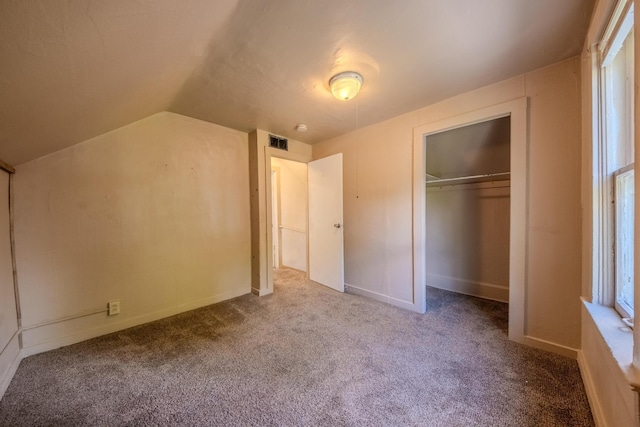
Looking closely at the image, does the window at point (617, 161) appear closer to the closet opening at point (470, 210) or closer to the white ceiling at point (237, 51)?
the white ceiling at point (237, 51)

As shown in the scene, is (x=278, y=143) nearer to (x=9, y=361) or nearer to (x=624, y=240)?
(x=9, y=361)

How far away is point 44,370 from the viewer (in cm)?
166

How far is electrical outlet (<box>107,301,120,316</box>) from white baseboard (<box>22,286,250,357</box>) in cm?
10

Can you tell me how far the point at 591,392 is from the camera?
133 cm

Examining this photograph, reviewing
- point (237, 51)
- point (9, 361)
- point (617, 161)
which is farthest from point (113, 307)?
point (617, 161)

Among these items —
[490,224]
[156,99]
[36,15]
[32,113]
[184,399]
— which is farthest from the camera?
[490,224]

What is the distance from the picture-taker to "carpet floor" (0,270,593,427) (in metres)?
1.27

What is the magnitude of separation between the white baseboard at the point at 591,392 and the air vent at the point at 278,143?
3355mm

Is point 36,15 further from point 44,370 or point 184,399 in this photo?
point 44,370

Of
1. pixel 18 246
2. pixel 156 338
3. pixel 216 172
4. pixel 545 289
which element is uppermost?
pixel 216 172

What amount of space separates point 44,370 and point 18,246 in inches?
36.7

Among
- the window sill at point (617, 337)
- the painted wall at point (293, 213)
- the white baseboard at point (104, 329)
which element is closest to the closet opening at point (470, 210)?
the window sill at point (617, 337)

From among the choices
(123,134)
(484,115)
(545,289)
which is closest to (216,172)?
(123,134)

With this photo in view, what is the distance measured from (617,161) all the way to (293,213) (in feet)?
12.8
